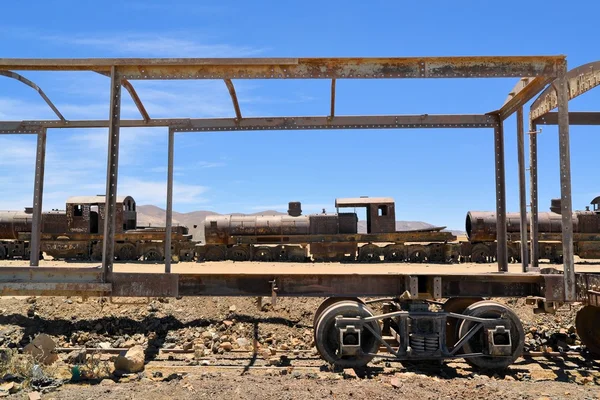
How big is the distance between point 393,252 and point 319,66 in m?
18.3

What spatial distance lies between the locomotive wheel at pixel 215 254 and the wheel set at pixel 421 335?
1807 centimetres

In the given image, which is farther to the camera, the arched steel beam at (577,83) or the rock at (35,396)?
the arched steel beam at (577,83)

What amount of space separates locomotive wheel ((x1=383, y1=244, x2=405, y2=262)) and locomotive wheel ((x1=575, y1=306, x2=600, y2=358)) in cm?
1578

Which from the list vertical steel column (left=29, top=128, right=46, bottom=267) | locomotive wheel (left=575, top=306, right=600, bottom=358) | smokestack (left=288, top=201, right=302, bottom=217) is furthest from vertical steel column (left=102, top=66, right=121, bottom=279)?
smokestack (left=288, top=201, right=302, bottom=217)

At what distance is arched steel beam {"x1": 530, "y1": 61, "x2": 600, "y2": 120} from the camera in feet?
23.1

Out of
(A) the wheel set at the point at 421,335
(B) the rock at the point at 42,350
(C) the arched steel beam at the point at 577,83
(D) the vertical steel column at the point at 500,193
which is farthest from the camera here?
(D) the vertical steel column at the point at 500,193

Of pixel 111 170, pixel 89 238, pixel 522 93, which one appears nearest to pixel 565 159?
pixel 522 93

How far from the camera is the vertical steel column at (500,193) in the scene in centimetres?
840

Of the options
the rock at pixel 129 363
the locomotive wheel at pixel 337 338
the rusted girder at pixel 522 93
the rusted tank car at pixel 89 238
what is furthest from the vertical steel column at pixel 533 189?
the rusted tank car at pixel 89 238

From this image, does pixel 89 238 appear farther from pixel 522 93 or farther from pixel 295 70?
pixel 522 93

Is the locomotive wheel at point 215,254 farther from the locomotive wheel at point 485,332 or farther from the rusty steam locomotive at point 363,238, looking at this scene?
the locomotive wheel at point 485,332

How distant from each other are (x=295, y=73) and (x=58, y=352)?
599 cm

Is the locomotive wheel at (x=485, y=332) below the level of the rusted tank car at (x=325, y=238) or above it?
below

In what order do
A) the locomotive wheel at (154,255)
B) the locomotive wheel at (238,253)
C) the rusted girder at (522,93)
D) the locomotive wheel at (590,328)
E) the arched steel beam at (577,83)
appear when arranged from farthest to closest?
1. the locomotive wheel at (154,255)
2. the locomotive wheel at (238,253)
3. the locomotive wheel at (590,328)
4. the rusted girder at (522,93)
5. the arched steel beam at (577,83)
